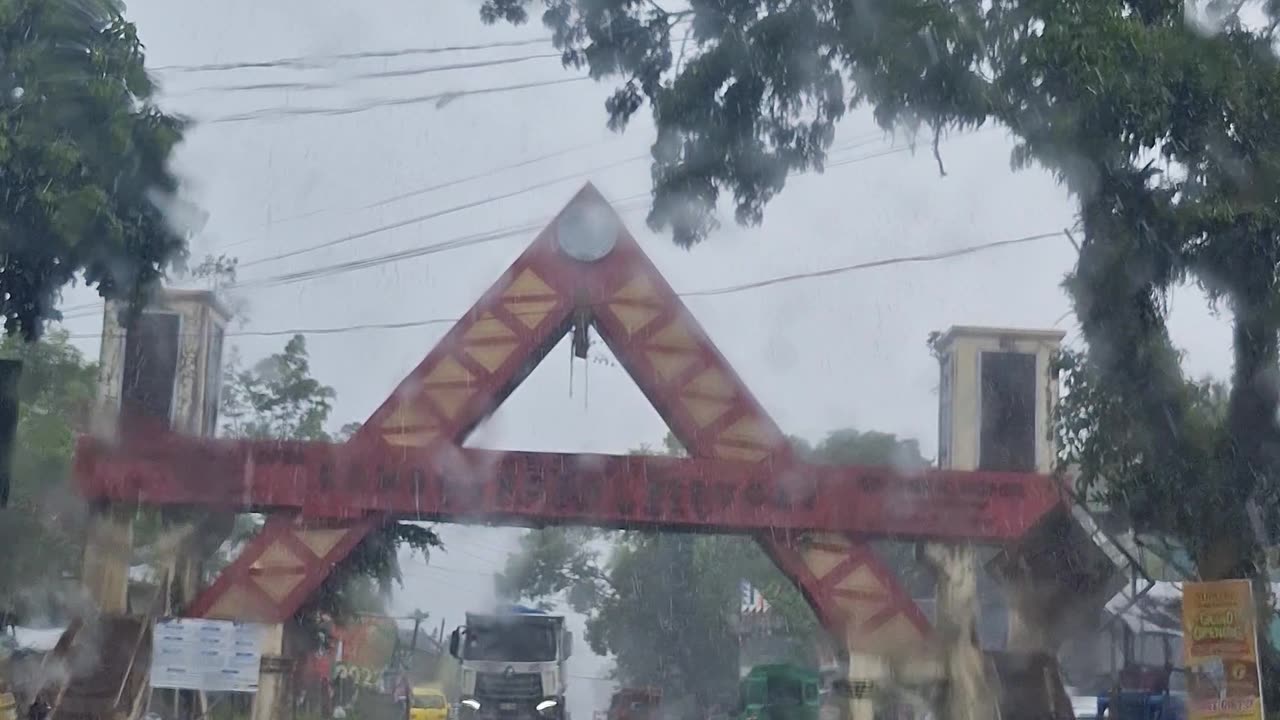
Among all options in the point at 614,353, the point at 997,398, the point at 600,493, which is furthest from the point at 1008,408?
the point at 600,493

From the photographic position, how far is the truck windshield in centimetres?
3231

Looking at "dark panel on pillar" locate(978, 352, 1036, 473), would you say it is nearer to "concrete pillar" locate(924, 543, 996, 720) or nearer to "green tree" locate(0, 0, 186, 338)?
"concrete pillar" locate(924, 543, 996, 720)

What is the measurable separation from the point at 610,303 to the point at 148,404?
26.6ft

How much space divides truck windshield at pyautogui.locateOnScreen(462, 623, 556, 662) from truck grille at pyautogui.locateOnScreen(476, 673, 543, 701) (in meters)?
0.38

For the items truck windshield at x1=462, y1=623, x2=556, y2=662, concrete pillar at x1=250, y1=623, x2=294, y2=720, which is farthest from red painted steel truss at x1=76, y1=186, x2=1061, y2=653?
truck windshield at x1=462, y1=623, x2=556, y2=662

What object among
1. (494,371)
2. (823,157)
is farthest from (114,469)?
(823,157)

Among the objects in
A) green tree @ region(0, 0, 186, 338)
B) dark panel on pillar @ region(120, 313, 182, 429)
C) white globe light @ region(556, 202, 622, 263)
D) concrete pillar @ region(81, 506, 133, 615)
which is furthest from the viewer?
dark panel on pillar @ region(120, 313, 182, 429)

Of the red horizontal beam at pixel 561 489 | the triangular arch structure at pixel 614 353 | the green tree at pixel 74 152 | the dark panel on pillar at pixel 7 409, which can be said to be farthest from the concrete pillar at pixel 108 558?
the green tree at pixel 74 152

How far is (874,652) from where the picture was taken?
24.4m

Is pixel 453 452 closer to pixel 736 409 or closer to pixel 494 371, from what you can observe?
pixel 494 371

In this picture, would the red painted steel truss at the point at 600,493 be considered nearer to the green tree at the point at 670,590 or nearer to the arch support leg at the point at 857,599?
the arch support leg at the point at 857,599

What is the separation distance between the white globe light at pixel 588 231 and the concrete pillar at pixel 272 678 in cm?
744

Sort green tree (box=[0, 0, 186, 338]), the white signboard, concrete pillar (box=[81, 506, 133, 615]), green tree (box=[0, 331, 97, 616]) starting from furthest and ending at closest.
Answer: concrete pillar (box=[81, 506, 133, 615]) → green tree (box=[0, 331, 97, 616]) → the white signboard → green tree (box=[0, 0, 186, 338])

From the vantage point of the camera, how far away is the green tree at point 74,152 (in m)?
15.5
